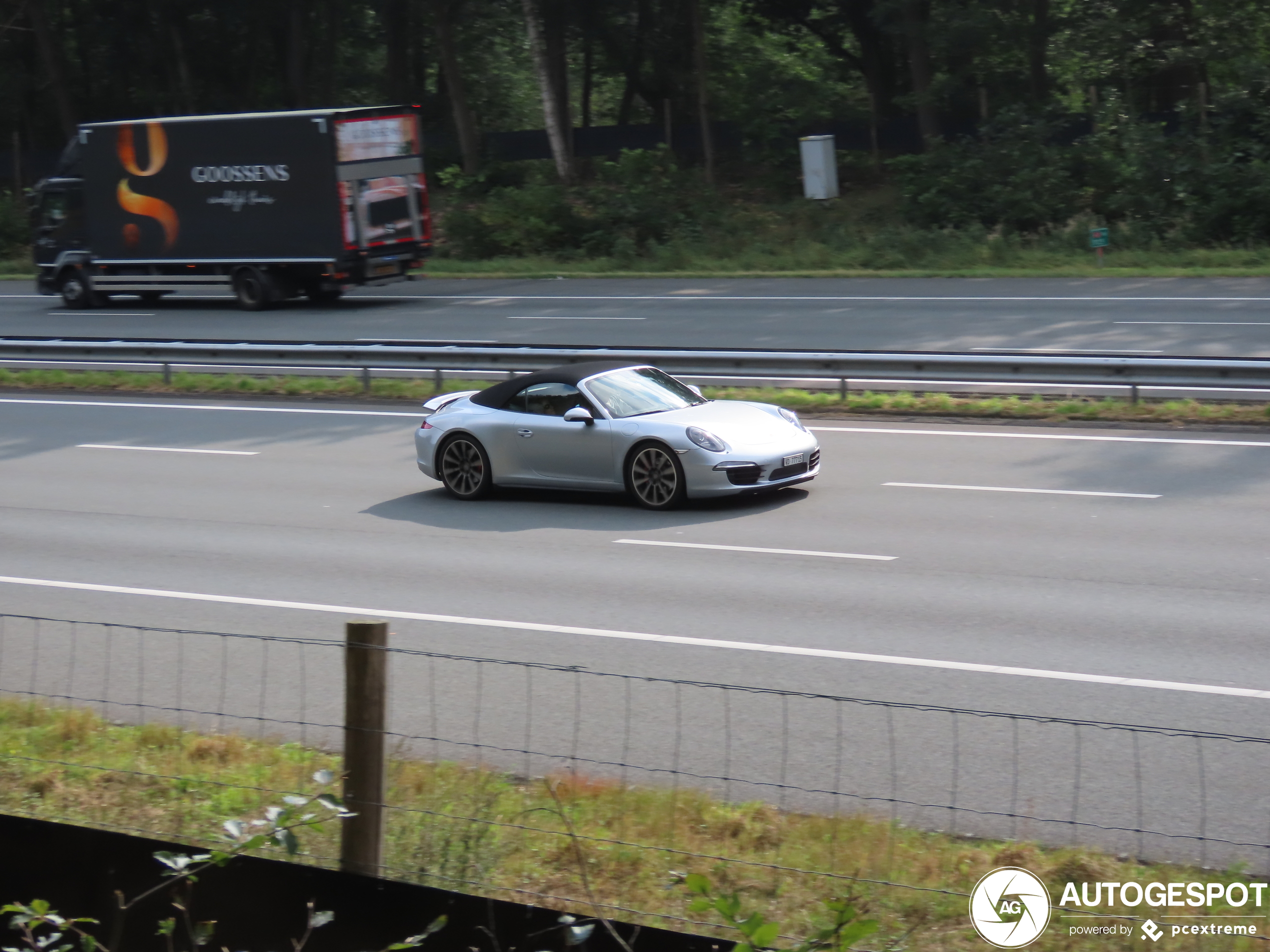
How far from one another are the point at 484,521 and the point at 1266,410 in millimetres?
8711

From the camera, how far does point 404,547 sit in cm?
1236

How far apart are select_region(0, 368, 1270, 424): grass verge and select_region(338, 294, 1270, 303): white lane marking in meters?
9.25

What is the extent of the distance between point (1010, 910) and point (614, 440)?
917cm

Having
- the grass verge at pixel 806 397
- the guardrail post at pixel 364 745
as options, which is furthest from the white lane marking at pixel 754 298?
the guardrail post at pixel 364 745

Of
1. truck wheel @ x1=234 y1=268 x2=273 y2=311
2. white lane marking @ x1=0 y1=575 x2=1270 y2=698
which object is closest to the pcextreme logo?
white lane marking @ x1=0 y1=575 x2=1270 y2=698

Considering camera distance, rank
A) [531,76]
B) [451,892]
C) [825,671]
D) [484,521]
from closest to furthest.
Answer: [451,892], [825,671], [484,521], [531,76]

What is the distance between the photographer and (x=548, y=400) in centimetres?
1374

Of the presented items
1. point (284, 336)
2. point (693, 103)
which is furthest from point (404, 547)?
point (693, 103)

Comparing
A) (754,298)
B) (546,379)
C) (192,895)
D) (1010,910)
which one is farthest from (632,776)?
(754,298)

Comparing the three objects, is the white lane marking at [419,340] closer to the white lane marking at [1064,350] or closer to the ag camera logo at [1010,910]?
the white lane marking at [1064,350]

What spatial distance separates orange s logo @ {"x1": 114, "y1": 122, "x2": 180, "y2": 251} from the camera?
33.2 metres

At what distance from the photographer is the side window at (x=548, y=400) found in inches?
534

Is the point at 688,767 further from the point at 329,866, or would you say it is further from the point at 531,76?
the point at 531,76

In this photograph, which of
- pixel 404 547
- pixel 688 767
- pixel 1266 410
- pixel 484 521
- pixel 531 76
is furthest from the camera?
pixel 531 76
